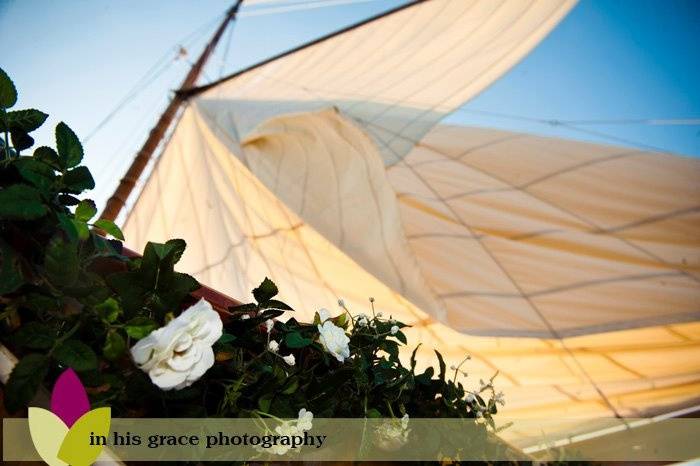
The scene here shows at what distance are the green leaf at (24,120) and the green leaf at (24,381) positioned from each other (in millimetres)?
333

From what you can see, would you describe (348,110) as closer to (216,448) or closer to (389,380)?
(389,380)

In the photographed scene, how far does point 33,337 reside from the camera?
1.46 feet

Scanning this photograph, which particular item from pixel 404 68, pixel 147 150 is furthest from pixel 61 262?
pixel 404 68

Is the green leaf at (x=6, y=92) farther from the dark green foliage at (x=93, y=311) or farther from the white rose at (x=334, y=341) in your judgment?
the white rose at (x=334, y=341)

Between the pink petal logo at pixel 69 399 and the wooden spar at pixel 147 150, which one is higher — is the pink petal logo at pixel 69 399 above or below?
below

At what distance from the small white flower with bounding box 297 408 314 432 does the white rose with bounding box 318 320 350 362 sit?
119 millimetres

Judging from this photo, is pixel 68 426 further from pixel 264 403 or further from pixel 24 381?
pixel 264 403

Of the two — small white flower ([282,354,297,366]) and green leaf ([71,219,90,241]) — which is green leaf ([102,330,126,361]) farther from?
small white flower ([282,354,297,366])

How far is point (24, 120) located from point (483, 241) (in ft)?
→ 7.36

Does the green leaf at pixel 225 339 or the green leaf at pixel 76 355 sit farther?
the green leaf at pixel 225 339

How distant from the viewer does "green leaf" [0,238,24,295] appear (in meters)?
0.43

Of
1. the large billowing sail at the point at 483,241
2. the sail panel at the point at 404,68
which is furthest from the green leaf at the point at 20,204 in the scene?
the sail panel at the point at 404,68

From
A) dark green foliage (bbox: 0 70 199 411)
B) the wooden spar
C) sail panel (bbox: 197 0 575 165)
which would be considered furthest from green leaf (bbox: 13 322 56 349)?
the wooden spar

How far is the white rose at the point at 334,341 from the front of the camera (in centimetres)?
70
